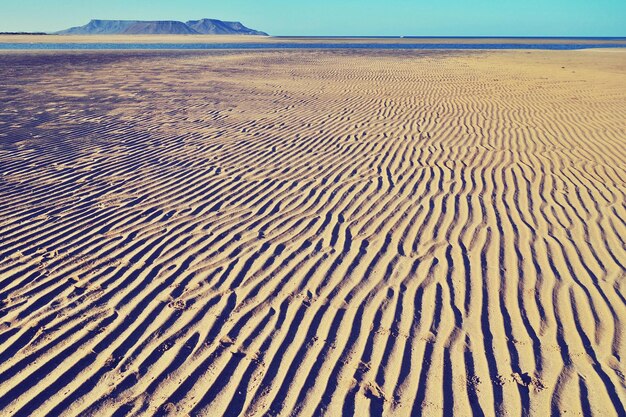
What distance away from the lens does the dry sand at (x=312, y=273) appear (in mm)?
2812

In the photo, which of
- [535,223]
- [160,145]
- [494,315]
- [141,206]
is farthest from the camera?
[160,145]

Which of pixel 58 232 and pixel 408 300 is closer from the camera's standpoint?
pixel 408 300

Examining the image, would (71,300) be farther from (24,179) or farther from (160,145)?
(160,145)

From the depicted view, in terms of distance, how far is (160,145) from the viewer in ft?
26.2

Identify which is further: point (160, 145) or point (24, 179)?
point (160, 145)

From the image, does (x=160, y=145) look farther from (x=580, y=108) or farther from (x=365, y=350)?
(x=580, y=108)

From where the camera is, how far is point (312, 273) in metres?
4.03

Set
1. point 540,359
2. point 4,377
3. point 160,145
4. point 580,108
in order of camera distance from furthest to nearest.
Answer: point 580,108, point 160,145, point 540,359, point 4,377

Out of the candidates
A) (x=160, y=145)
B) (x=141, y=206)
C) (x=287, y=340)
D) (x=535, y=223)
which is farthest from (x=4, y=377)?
(x=160, y=145)

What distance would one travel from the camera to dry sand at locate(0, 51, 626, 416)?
2.81 m

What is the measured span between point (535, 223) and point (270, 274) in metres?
3.10

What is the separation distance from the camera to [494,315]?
3484mm

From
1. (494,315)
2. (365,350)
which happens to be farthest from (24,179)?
(494,315)

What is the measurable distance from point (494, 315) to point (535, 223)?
1.97 meters
